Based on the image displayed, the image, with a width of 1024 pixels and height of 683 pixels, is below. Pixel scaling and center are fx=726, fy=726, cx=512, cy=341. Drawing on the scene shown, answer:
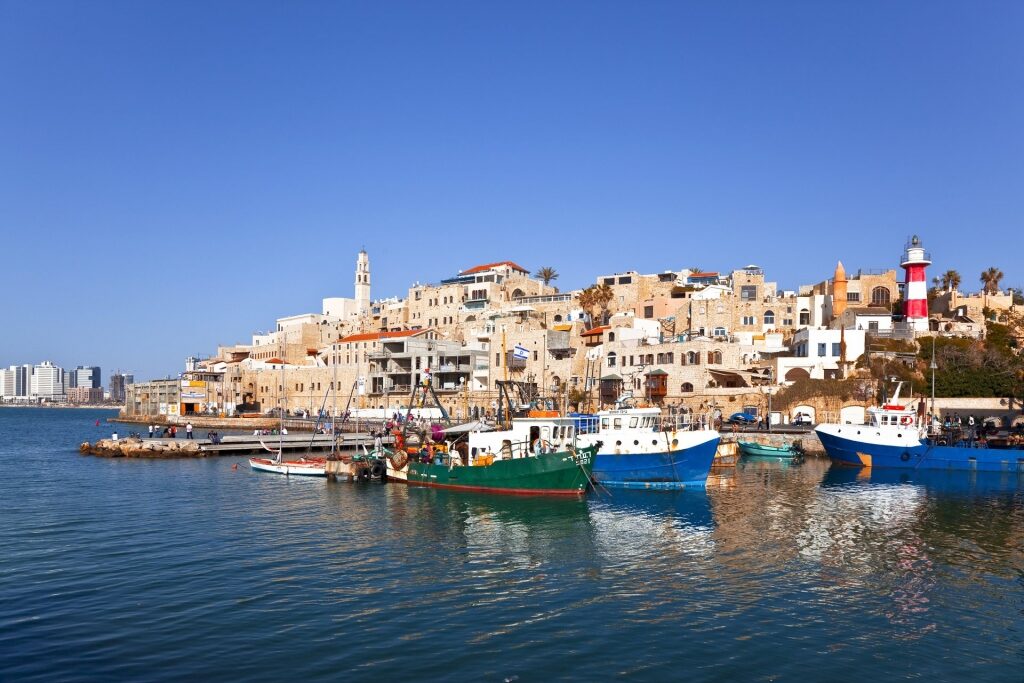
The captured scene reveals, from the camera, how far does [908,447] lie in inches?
1746

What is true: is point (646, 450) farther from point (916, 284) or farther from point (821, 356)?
point (916, 284)

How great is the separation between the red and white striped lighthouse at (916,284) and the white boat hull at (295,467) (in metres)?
53.4

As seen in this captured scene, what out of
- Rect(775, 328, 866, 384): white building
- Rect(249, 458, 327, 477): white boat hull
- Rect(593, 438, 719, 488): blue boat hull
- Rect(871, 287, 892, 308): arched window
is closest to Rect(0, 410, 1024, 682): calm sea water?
Rect(593, 438, 719, 488): blue boat hull

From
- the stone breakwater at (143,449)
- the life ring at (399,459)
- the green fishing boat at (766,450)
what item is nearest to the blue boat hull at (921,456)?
the green fishing boat at (766,450)

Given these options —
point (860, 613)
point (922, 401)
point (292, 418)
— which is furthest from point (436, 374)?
point (860, 613)

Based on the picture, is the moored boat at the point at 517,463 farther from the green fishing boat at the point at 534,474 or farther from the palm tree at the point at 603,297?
the palm tree at the point at 603,297

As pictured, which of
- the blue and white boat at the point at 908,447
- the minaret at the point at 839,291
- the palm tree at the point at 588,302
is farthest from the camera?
the palm tree at the point at 588,302

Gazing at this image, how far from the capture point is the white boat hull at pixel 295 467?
1615 inches

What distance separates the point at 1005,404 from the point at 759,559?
45.0 m

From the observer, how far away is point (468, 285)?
100 m

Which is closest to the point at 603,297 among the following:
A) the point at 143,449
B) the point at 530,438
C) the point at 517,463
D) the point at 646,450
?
the point at 143,449

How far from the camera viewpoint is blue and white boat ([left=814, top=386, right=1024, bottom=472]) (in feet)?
140

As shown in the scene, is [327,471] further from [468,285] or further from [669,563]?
[468,285]

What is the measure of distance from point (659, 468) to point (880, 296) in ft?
166
